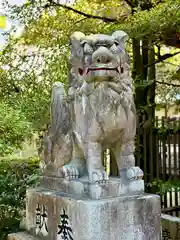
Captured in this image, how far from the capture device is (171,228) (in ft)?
11.4

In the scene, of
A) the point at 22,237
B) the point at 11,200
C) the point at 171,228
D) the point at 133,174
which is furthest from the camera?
the point at 11,200

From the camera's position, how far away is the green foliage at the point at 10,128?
4.05m

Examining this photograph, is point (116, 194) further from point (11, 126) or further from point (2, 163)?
point (2, 163)

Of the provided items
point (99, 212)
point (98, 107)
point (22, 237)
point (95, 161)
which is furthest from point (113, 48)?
point (22, 237)

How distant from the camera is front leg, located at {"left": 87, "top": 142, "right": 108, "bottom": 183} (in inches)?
98.9

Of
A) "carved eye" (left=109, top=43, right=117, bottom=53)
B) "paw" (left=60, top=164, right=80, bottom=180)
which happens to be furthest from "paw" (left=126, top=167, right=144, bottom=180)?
"carved eye" (left=109, top=43, right=117, bottom=53)

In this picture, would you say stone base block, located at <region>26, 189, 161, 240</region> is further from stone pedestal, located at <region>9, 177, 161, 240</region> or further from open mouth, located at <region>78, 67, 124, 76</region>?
open mouth, located at <region>78, 67, 124, 76</region>

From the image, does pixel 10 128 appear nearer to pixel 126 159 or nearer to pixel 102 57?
pixel 126 159

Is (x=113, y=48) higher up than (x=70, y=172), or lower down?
higher up

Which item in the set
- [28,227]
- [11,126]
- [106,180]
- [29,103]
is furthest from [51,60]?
[106,180]

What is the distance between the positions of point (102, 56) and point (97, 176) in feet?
2.76

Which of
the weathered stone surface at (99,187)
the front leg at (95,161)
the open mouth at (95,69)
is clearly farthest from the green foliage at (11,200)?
the open mouth at (95,69)

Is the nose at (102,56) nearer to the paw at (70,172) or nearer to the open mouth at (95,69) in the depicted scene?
the open mouth at (95,69)

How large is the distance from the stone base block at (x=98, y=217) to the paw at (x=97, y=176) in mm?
138
